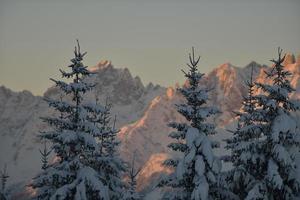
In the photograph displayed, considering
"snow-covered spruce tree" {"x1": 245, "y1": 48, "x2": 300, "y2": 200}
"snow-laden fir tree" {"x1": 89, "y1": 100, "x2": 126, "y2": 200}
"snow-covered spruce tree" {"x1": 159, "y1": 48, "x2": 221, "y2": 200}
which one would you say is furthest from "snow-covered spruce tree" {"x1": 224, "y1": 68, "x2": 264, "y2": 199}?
"snow-laden fir tree" {"x1": 89, "y1": 100, "x2": 126, "y2": 200}

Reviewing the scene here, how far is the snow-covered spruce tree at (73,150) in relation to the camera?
83.9 ft

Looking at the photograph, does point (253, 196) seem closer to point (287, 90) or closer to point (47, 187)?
point (287, 90)

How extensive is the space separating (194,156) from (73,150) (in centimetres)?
555

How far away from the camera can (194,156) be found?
26.9 meters

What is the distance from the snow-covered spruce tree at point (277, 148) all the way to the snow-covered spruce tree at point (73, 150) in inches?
279

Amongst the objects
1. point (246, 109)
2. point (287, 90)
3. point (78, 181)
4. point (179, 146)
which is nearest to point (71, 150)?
point (78, 181)

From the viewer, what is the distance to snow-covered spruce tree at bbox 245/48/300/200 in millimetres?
25656

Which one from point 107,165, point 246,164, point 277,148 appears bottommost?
point 107,165

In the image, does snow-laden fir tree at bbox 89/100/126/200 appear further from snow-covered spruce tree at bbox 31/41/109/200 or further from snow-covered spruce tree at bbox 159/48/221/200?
snow-covered spruce tree at bbox 159/48/221/200

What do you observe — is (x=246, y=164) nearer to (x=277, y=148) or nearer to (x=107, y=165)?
(x=277, y=148)

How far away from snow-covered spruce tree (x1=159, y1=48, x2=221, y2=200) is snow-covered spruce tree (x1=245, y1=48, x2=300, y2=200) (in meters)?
2.00

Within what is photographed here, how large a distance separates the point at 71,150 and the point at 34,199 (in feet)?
9.35

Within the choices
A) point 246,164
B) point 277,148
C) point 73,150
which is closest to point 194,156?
point 246,164

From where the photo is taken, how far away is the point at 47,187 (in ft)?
89.5
